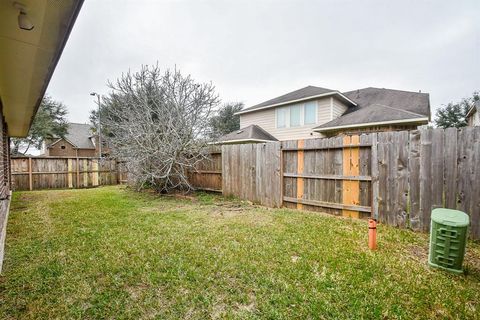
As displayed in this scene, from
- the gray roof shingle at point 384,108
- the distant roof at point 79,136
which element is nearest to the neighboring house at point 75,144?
the distant roof at point 79,136

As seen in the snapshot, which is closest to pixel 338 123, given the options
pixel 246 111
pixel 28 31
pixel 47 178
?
pixel 246 111

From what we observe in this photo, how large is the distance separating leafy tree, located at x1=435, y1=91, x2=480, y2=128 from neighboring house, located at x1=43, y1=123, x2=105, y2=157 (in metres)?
39.1

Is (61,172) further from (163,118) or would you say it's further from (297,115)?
(297,115)

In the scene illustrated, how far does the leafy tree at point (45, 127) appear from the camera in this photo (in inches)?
925

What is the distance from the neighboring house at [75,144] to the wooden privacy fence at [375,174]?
27.6m

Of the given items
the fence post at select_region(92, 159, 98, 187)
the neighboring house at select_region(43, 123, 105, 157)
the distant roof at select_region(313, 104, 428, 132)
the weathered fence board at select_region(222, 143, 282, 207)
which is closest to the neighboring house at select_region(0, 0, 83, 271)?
the weathered fence board at select_region(222, 143, 282, 207)

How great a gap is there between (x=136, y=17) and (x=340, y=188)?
853 centimetres

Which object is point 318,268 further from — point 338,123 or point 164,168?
Answer: point 338,123

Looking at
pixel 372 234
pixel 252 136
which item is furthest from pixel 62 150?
pixel 372 234

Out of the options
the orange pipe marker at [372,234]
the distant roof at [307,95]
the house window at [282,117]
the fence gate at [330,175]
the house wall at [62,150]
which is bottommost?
the orange pipe marker at [372,234]

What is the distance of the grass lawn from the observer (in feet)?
6.86

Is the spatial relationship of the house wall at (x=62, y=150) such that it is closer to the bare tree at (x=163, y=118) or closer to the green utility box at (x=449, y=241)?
the bare tree at (x=163, y=118)

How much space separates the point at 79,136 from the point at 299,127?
3149cm

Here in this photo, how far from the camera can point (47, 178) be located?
40.0 feet
